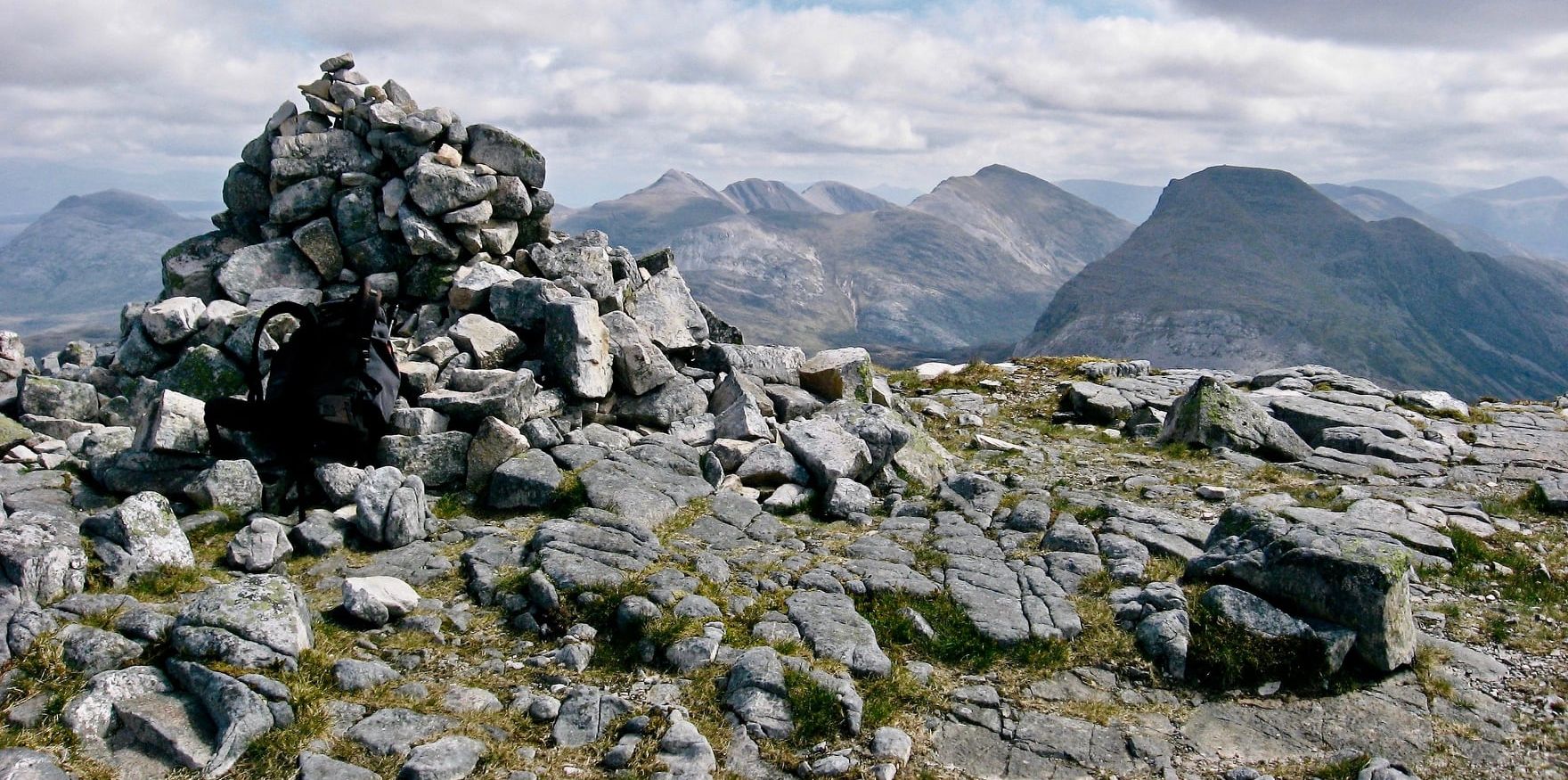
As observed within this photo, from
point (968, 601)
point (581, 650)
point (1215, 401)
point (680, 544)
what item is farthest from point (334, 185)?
point (1215, 401)

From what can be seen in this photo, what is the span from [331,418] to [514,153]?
1013cm

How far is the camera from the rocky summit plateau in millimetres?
8617

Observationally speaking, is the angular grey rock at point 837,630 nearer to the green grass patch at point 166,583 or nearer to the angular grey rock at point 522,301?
the green grass patch at point 166,583

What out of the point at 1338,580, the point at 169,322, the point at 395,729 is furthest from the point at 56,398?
the point at 1338,580

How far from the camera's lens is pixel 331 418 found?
13273 mm

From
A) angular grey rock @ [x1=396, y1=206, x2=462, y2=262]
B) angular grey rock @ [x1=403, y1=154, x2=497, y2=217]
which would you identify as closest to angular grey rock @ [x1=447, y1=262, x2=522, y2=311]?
angular grey rock @ [x1=396, y1=206, x2=462, y2=262]

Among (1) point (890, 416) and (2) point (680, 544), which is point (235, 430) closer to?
(2) point (680, 544)

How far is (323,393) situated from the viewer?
43.8 feet

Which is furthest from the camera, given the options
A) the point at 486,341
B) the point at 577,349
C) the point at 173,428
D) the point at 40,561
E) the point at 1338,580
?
the point at 486,341

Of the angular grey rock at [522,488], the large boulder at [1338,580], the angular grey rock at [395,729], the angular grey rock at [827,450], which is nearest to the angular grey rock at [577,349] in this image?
the angular grey rock at [522,488]

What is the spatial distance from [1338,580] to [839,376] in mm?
12114

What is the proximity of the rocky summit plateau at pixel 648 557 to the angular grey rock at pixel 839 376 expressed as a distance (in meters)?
0.12

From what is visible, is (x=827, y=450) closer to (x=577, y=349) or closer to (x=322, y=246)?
(x=577, y=349)

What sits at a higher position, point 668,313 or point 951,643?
point 668,313
